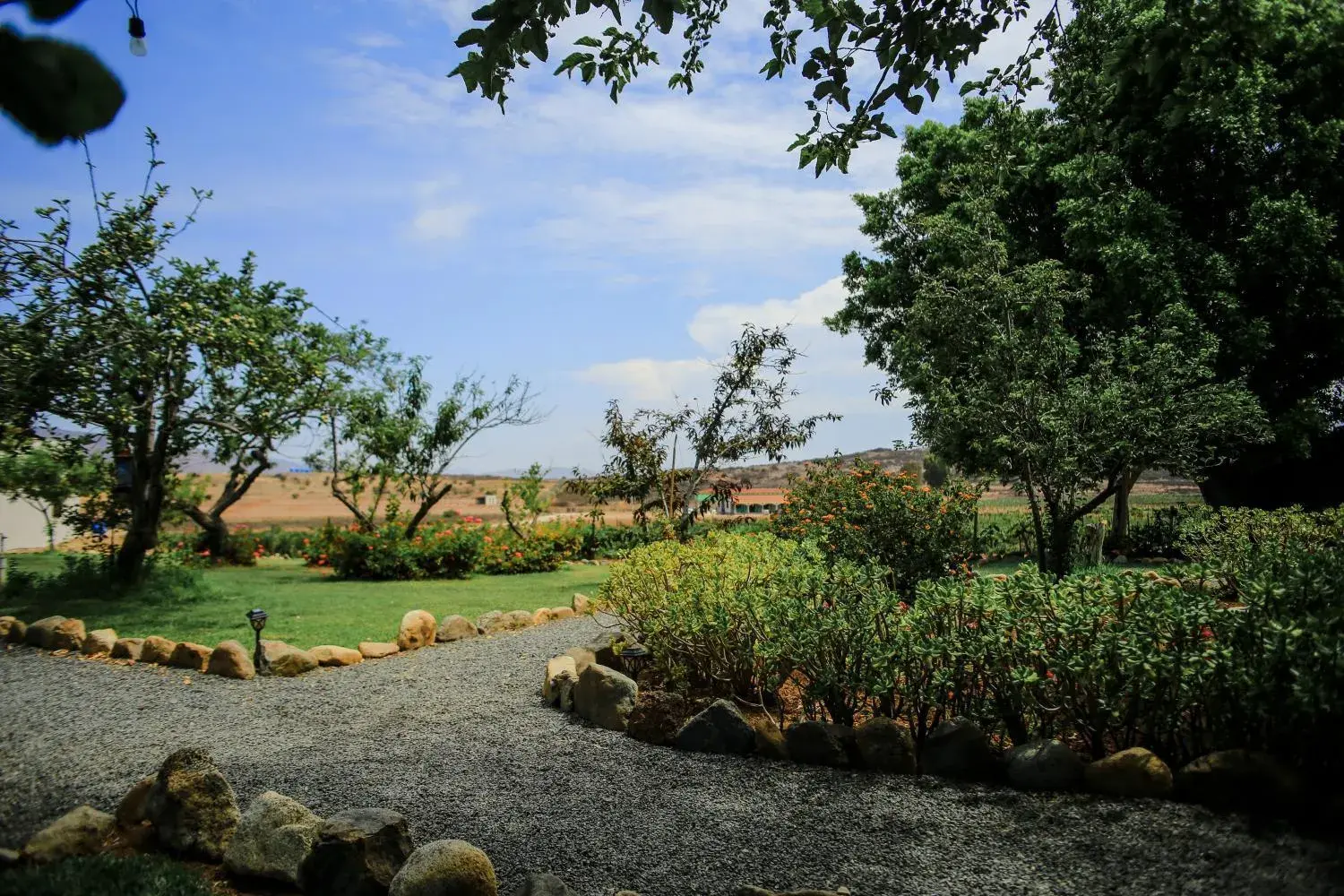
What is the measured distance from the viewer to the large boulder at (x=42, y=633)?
7.81 meters

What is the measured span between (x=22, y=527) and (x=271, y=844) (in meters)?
16.6

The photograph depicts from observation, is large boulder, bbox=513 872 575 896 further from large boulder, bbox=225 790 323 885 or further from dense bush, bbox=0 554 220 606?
dense bush, bbox=0 554 220 606

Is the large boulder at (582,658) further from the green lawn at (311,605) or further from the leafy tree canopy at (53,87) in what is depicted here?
the leafy tree canopy at (53,87)

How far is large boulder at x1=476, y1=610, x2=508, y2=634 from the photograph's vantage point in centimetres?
820

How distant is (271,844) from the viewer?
3.37 m

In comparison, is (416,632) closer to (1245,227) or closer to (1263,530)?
(1263,530)

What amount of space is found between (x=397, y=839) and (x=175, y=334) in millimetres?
7351

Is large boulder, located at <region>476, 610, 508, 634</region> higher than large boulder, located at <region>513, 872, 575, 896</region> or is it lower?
higher

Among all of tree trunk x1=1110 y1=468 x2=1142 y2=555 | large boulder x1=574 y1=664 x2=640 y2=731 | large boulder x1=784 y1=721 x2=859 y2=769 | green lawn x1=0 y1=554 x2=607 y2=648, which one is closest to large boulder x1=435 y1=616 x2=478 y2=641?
green lawn x1=0 y1=554 x2=607 y2=648

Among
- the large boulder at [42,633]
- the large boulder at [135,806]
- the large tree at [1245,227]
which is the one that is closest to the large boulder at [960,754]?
the large boulder at [135,806]

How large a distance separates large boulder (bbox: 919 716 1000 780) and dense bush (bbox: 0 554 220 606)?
9.47 m

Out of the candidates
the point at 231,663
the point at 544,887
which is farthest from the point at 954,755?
the point at 231,663

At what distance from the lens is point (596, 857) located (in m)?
3.27

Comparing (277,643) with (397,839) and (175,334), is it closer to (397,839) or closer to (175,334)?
(175,334)
